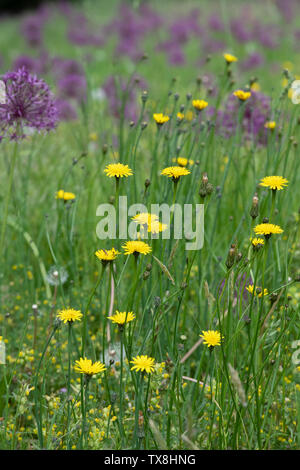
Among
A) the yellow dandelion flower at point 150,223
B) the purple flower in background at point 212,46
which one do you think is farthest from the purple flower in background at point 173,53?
the yellow dandelion flower at point 150,223

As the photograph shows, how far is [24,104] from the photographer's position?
1.54 meters

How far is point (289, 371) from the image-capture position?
1.62 meters

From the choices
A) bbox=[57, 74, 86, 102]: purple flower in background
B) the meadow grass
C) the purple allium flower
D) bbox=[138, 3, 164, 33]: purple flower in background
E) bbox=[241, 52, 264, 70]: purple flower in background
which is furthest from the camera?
bbox=[138, 3, 164, 33]: purple flower in background

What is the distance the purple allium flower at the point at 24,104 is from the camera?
1.53 meters

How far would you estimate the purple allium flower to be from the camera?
1526 millimetres

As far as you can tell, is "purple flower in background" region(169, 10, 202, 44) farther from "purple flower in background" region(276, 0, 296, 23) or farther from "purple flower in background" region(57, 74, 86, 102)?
"purple flower in background" region(57, 74, 86, 102)

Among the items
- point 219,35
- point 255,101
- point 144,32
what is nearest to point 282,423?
point 255,101

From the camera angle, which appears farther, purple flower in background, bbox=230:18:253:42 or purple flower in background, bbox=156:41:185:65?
purple flower in background, bbox=230:18:253:42

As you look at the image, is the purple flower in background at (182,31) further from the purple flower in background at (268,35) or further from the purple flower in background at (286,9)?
the purple flower in background at (286,9)

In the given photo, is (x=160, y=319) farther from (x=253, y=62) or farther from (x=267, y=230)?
(x=253, y=62)

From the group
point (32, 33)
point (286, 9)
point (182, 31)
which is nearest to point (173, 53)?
point (182, 31)

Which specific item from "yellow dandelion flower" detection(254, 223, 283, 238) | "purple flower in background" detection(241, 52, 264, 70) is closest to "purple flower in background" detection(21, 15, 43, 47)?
"purple flower in background" detection(241, 52, 264, 70)

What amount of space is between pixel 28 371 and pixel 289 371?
0.79 metres
